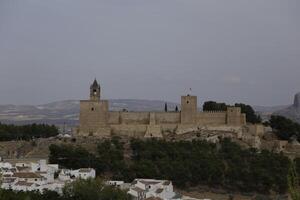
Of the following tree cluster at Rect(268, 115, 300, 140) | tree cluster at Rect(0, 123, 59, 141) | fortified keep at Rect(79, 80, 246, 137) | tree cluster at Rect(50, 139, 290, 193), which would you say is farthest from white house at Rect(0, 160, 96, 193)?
tree cluster at Rect(268, 115, 300, 140)

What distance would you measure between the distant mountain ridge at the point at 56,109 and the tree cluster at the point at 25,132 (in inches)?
2494

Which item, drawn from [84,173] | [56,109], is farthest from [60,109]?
[84,173]

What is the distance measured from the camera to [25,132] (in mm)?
50625

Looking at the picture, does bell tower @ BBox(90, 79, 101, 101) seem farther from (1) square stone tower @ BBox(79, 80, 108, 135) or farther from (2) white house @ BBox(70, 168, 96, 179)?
(2) white house @ BBox(70, 168, 96, 179)

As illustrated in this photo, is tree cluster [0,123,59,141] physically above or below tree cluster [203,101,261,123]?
below

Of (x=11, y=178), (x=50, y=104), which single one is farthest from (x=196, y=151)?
(x=50, y=104)

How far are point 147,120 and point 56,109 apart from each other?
103522 millimetres

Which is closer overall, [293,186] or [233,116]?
[293,186]

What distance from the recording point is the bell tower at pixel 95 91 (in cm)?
4456

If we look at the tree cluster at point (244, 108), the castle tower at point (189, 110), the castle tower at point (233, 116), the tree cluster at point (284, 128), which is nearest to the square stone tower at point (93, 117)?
the castle tower at point (189, 110)

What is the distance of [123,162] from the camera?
39938 mm

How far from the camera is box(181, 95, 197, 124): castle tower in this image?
43.3 metres

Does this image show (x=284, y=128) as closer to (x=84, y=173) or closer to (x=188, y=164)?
(x=188, y=164)

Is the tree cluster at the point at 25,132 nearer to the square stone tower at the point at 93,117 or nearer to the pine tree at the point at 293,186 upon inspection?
the square stone tower at the point at 93,117
